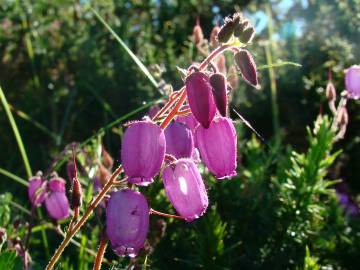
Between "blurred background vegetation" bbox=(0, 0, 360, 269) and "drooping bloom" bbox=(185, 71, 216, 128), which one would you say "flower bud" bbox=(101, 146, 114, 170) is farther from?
"drooping bloom" bbox=(185, 71, 216, 128)

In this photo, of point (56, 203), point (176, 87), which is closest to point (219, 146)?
point (56, 203)

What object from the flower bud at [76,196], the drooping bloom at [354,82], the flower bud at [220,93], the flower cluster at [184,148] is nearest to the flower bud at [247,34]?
the flower cluster at [184,148]

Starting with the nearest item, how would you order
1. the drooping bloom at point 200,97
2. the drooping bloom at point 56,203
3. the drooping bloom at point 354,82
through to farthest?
the drooping bloom at point 200,97 → the drooping bloom at point 56,203 → the drooping bloom at point 354,82

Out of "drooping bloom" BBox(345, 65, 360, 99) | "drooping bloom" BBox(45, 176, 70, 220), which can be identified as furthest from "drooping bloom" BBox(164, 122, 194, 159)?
"drooping bloom" BBox(345, 65, 360, 99)

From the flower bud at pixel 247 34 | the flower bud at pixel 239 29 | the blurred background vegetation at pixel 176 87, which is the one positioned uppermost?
the flower bud at pixel 239 29

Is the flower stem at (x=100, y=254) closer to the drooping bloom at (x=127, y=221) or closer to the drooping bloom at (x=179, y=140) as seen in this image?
the drooping bloom at (x=127, y=221)

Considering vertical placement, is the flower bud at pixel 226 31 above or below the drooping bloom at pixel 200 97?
above

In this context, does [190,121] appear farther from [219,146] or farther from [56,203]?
[56,203]
